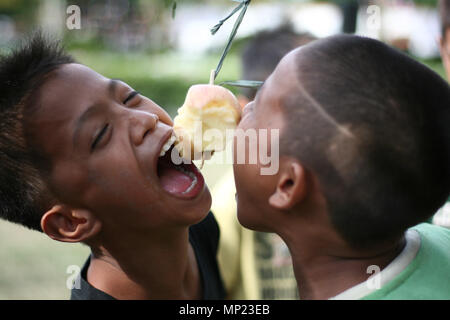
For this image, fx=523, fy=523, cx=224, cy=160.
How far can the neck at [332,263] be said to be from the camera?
147cm

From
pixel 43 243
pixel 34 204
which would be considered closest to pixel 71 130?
pixel 34 204

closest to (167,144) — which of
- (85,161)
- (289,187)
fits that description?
(85,161)

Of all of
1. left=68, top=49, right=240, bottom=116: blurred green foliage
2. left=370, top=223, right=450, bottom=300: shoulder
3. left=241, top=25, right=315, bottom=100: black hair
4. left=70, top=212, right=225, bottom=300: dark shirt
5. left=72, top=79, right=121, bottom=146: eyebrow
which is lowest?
left=68, top=49, right=240, bottom=116: blurred green foliage

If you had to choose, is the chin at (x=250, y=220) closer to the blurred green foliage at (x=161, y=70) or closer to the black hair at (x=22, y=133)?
the black hair at (x=22, y=133)

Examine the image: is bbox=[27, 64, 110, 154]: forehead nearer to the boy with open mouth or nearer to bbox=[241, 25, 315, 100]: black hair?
the boy with open mouth

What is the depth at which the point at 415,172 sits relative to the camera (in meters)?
1.38

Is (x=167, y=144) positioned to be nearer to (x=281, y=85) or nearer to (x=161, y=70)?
(x=281, y=85)

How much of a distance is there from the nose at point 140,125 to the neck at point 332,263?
2.01ft

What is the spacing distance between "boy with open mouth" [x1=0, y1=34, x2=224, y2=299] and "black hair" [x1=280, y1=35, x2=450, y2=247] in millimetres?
516

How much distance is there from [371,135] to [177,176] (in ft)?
2.54

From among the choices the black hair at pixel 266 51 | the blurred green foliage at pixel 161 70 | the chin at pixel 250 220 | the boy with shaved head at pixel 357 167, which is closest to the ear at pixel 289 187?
the boy with shaved head at pixel 357 167

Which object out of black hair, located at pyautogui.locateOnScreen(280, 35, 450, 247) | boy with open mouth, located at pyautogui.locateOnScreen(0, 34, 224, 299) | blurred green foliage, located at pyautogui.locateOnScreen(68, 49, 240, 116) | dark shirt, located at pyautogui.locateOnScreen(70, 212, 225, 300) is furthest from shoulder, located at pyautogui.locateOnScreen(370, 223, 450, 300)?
blurred green foliage, located at pyautogui.locateOnScreen(68, 49, 240, 116)

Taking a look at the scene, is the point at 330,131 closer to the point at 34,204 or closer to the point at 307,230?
the point at 307,230

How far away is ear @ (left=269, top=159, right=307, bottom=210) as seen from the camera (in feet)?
4.74
